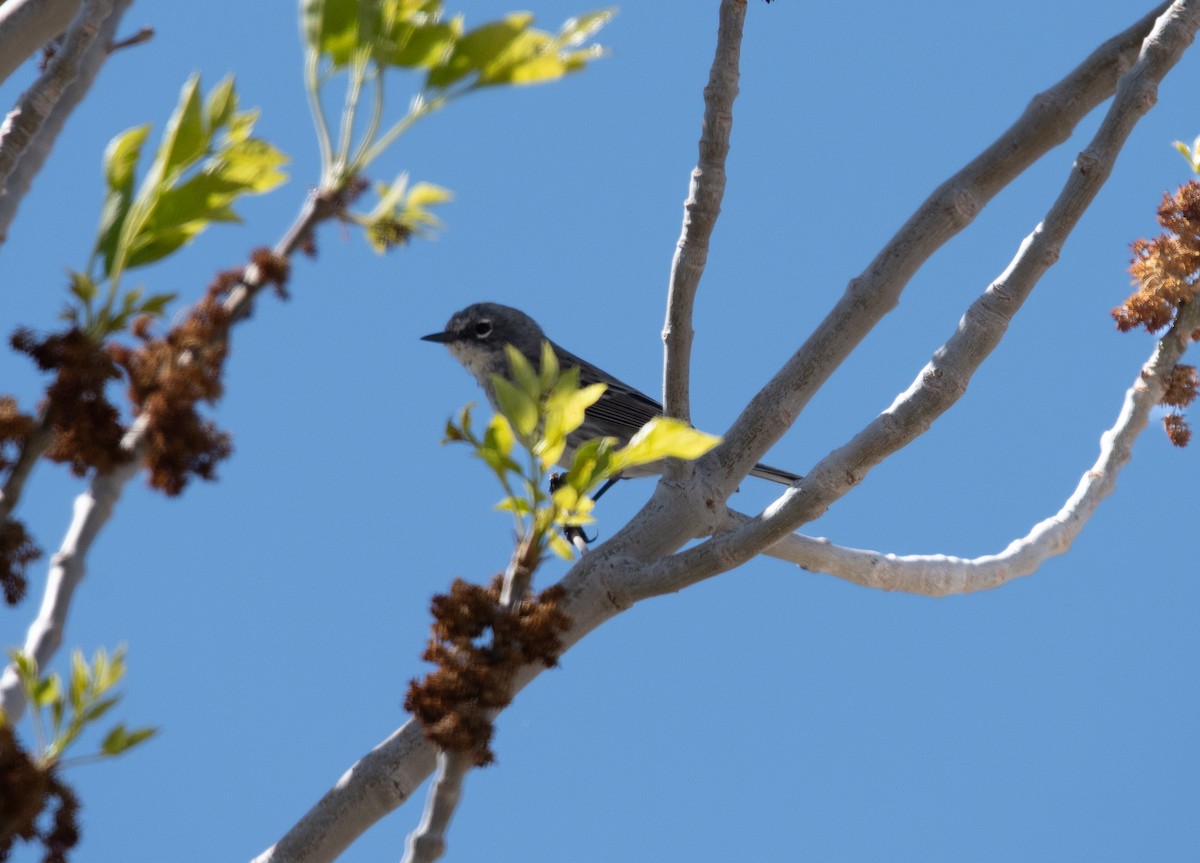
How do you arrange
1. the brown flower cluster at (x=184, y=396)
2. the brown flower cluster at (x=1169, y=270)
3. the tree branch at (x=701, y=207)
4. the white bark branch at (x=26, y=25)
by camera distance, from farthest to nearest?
the brown flower cluster at (x=1169, y=270)
the tree branch at (x=701, y=207)
the white bark branch at (x=26, y=25)
the brown flower cluster at (x=184, y=396)

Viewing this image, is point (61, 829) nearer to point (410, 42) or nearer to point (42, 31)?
point (410, 42)

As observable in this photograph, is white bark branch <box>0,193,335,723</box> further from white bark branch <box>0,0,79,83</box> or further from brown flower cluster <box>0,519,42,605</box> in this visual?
white bark branch <box>0,0,79,83</box>

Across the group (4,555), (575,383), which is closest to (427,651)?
(575,383)

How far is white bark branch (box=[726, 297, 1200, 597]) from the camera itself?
439cm

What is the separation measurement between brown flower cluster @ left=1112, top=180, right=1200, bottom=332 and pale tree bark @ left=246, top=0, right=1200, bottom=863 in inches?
3.5

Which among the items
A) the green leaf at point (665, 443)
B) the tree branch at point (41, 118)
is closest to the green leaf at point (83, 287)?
the tree branch at point (41, 118)

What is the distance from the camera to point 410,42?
1665mm

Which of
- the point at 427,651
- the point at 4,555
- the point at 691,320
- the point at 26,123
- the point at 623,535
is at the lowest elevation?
the point at 4,555

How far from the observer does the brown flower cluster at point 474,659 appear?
203cm

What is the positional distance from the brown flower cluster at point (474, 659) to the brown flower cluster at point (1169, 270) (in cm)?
297

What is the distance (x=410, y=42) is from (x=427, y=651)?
0.99m

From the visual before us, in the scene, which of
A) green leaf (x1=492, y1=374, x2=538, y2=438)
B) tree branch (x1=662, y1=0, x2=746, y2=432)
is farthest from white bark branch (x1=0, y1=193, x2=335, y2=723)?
tree branch (x1=662, y1=0, x2=746, y2=432)

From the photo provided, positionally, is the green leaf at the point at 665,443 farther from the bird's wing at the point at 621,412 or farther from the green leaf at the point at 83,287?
the bird's wing at the point at 621,412

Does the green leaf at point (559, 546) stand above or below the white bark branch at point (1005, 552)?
below
